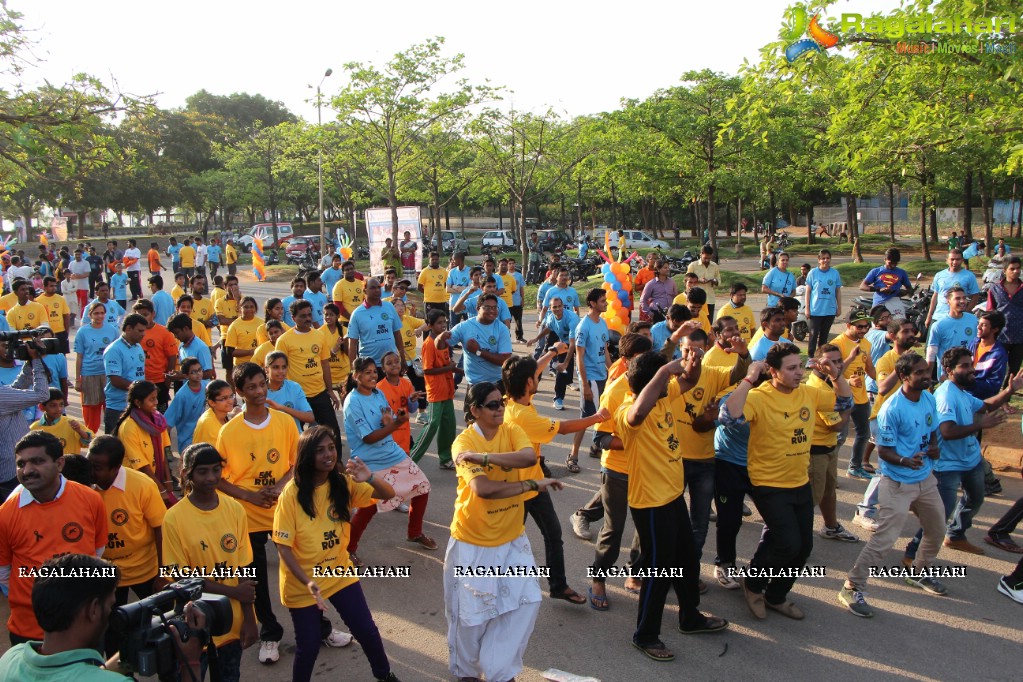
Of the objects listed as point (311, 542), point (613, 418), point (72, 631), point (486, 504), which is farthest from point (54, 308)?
point (72, 631)

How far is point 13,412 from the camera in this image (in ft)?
17.0

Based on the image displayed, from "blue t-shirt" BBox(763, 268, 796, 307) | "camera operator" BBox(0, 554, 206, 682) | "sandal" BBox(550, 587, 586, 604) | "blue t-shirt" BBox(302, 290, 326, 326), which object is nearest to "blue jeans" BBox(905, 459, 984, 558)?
"sandal" BBox(550, 587, 586, 604)

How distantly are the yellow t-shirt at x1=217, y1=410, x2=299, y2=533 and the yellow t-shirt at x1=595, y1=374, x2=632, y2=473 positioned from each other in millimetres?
1963

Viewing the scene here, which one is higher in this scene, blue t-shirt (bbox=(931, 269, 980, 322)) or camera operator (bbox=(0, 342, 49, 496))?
blue t-shirt (bbox=(931, 269, 980, 322))

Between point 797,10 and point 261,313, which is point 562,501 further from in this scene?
point 261,313

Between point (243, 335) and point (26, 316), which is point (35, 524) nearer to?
point (243, 335)

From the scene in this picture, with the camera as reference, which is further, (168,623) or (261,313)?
(261,313)

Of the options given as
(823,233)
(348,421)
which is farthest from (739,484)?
(823,233)

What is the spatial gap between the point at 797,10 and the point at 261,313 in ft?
54.1

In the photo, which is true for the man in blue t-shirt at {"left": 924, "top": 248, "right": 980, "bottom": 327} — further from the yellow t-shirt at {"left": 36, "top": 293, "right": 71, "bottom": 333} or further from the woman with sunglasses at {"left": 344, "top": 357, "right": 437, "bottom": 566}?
the yellow t-shirt at {"left": 36, "top": 293, "right": 71, "bottom": 333}

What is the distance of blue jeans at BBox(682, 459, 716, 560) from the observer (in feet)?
17.8

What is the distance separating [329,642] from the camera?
16.0ft

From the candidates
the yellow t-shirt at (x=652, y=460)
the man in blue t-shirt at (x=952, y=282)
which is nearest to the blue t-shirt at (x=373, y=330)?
the yellow t-shirt at (x=652, y=460)

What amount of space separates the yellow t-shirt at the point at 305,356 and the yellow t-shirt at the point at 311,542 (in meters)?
3.61
